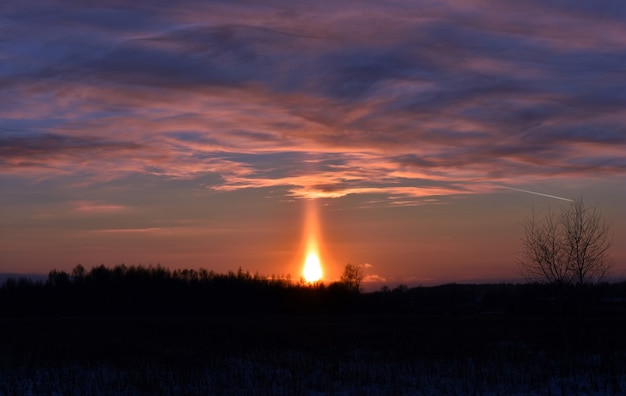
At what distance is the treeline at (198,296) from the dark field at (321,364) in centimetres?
6876

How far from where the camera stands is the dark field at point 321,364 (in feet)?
73.6

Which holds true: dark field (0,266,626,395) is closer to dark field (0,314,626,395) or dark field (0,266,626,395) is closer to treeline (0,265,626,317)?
dark field (0,314,626,395)

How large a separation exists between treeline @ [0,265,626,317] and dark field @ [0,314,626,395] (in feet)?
226

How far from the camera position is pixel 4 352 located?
1375 inches

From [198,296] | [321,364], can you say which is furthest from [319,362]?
[198,296]

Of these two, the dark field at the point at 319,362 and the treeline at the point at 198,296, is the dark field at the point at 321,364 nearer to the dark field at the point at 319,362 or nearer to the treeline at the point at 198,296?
the dark field at the point at 319,362

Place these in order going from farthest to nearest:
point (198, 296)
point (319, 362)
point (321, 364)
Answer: point (198, 296) < point (319, 362) < point (321, 364)

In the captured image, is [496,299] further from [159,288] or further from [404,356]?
[404,356]

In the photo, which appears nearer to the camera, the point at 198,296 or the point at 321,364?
the point at 321,364

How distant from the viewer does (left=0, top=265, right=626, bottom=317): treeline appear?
120 meters

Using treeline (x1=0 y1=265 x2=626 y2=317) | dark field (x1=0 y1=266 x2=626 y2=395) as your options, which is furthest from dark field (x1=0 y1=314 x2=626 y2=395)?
treeline (x1=0 y1=265 x2=626 y2=317)

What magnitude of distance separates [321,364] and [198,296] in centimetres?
12406

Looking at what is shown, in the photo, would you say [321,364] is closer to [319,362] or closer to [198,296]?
[319,362]

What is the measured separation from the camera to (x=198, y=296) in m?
149
